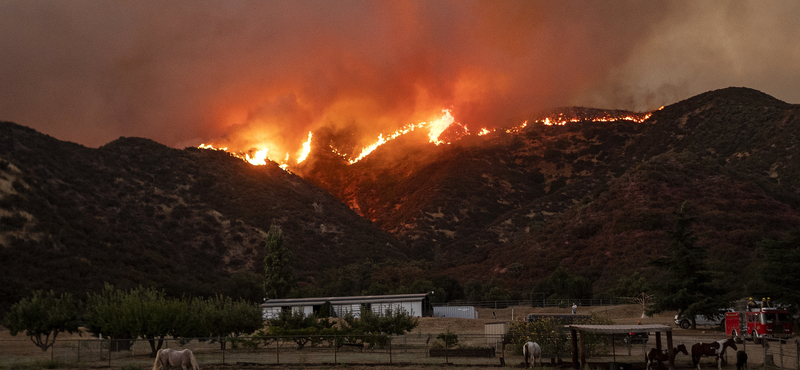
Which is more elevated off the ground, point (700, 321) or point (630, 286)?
point (630, 286)

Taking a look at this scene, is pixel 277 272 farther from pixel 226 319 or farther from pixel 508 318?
pixel 226 319

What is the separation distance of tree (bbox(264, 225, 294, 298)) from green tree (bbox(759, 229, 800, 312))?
185 feet

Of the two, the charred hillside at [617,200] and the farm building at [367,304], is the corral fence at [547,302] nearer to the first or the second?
the farm building at [367,304]

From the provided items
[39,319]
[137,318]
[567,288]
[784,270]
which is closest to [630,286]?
[567,288]

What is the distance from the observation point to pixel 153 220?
375 feet

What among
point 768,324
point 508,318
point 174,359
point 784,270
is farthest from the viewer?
point 508,318

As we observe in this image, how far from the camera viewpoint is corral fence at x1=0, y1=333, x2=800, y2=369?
2875cm

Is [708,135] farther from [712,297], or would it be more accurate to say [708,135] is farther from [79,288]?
[79,288]

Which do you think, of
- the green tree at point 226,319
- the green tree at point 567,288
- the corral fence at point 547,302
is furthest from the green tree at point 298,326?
the green tree at point 567,288

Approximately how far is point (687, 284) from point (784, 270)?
6691mm

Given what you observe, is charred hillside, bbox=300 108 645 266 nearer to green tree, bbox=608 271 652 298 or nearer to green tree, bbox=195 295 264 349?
green tree, bbox=608 271 652 298

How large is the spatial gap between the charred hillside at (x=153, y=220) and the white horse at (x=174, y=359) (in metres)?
44.6

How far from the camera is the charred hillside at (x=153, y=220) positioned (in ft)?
245

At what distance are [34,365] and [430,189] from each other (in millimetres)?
150779
